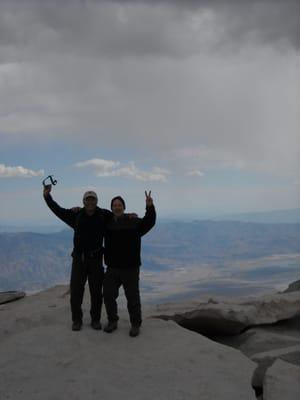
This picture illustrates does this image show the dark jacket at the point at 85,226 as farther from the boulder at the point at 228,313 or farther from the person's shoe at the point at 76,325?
the boulder at the point at 228,313

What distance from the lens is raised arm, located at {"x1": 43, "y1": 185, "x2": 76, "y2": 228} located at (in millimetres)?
8281

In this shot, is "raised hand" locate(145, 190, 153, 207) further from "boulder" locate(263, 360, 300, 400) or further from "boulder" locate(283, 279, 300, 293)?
"boulder" locate(283, 279, 300, 293)

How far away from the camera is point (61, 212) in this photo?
327 inches

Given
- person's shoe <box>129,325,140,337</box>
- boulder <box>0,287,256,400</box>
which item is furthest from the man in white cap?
person's shoe <box>129,325,140,337</box>

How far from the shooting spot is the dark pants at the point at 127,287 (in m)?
8.19

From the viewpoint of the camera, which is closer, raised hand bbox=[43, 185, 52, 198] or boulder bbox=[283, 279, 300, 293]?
raised hand bbox=[43, 185, 52, 198]

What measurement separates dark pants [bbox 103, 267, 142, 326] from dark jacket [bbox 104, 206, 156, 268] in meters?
0.13

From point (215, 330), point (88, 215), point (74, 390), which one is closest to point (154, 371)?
point (74, 390)

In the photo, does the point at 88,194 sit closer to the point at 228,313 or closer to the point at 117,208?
the point at 117,208

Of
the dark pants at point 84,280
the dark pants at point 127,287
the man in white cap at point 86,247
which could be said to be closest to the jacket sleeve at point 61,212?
the man in white cap at point 86,247

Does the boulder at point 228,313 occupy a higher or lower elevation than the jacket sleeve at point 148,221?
lower

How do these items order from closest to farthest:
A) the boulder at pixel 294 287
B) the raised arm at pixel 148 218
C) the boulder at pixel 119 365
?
the boulder at pixel 119 365, the raised arm at pixel 148 218, the boulder at pixel 294 287

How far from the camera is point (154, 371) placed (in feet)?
21.8

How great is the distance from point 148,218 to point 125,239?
55 centimetres
